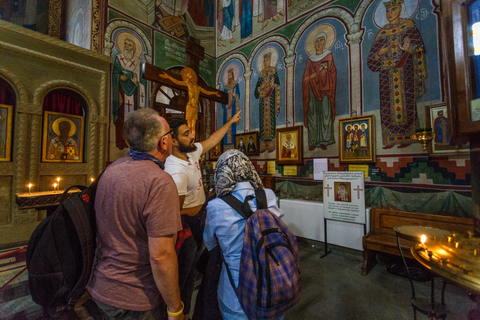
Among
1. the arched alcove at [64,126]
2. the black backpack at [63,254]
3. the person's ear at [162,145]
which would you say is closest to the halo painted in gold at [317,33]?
the person's ear at [162,145]

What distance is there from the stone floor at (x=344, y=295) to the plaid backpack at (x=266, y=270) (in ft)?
4.87

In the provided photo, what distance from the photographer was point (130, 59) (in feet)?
18.6

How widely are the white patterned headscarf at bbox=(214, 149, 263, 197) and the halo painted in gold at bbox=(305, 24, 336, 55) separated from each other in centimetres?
448

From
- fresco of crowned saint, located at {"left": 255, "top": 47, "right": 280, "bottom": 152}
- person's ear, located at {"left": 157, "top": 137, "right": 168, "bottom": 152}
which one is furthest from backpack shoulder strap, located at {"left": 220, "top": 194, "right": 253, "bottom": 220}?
fresco of crowned saint, located at {"left": 255, "top": 47, "right": 280, "bottom": 152}

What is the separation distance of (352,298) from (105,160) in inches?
226

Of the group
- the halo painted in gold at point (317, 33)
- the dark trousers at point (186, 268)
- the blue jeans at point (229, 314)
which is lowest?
the blue jeans at point (229, 314)

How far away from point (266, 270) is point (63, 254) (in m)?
1.05

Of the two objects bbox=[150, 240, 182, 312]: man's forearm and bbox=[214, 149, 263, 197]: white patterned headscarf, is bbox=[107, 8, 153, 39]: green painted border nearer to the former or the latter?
bbox=[214, 149, 263, 197]: white patterned headscarf

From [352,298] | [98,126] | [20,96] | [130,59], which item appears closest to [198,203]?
[352,298]

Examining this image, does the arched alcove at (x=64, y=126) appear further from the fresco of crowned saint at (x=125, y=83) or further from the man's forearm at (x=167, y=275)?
the man's forearm at (x=167, y=275)

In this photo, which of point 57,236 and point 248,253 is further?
point 248,253

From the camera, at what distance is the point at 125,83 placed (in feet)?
18.3

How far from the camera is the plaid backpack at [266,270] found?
1.08 meters

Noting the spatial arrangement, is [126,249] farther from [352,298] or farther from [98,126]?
[98,126]
